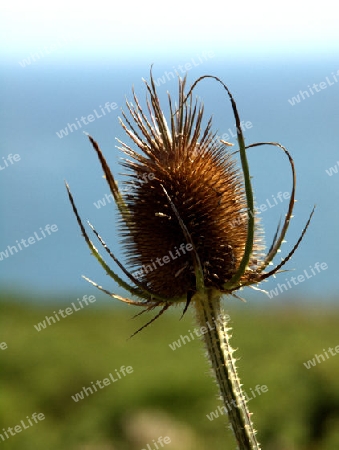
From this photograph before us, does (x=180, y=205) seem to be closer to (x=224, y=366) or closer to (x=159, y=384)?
(x=224, y=366)

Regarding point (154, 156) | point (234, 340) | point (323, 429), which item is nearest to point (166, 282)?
point (154, 156)

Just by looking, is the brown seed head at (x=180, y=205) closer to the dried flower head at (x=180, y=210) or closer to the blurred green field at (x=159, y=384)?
the dried flower head at (x=180, y=210)

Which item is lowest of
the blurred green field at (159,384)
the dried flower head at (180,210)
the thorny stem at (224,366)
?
the blurred green field at (159,384)

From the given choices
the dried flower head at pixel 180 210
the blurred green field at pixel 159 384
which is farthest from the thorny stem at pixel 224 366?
the blurred green field at pixel 159 384

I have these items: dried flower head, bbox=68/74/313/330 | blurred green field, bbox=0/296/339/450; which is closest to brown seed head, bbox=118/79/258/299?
dried flower head, bbox=68/74/313/330

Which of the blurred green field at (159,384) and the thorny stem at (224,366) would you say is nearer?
the thorny stem at (224,366)

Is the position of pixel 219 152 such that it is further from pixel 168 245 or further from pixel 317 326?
pixel 317 326
